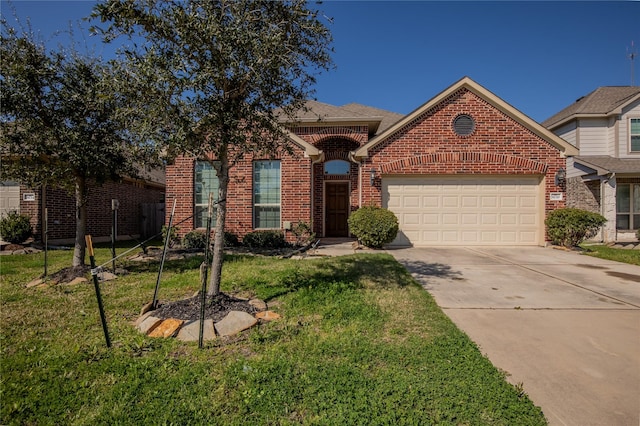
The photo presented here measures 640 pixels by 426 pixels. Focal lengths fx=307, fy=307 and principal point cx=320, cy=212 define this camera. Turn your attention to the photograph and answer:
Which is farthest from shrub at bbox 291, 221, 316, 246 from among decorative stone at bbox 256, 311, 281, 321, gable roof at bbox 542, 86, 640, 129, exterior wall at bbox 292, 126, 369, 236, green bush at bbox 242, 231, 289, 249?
gable roof at bbox 542, 86, 640, 129

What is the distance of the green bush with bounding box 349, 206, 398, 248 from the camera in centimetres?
945

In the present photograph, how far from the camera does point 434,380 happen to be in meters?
2.60

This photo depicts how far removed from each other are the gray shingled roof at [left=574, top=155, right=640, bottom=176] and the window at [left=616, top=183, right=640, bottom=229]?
0.89m

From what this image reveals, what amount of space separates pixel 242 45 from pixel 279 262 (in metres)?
4.91

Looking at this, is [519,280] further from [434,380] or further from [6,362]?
[6,362]

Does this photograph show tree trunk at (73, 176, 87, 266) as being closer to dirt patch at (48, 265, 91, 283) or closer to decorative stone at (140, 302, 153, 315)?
dirt patch at (48, 265, 91, 283)

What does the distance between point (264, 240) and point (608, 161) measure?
14.4 metres

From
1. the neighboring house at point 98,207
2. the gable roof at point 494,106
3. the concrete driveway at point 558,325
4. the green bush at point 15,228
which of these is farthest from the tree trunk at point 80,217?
the gable roof at point 494,106

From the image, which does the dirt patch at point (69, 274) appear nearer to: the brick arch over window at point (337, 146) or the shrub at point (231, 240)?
the shrub at point (231, 240)

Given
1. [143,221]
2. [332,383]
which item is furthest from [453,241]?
[143,221]

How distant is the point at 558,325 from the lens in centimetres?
381

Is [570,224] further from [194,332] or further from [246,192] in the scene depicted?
[194,332]

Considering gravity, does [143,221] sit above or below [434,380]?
above

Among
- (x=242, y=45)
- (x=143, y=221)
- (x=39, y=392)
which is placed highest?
(x=242, y=45)
